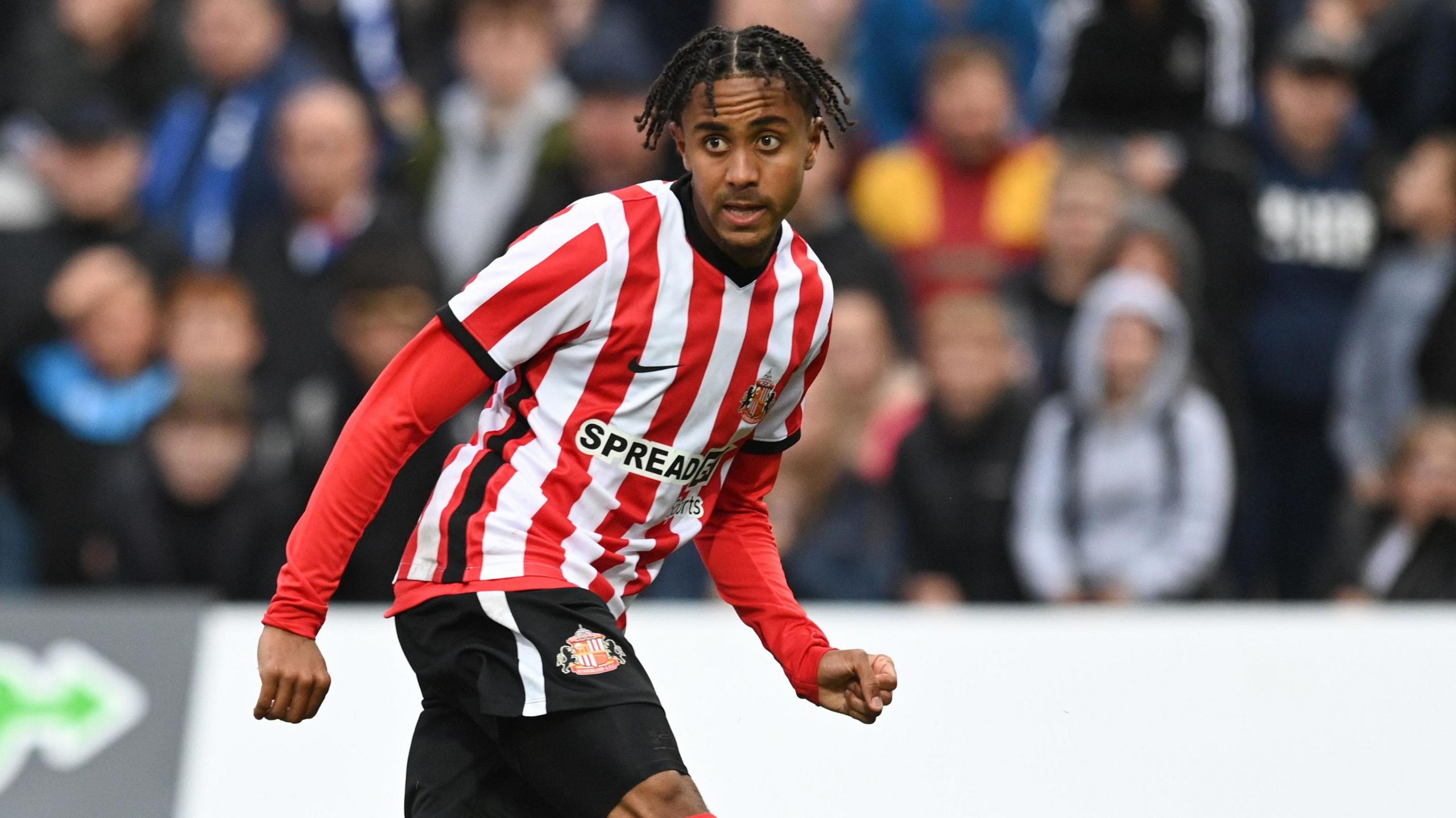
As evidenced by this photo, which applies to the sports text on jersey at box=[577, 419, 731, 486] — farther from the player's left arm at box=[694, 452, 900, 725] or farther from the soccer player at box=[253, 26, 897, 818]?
the player's left arm at box=[694, 452, 900, 725]

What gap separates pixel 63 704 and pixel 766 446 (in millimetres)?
2490

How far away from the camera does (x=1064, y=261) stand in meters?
6.54

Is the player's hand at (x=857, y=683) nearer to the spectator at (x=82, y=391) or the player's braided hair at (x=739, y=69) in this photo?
the player's braided hair at (x=739, y=69)

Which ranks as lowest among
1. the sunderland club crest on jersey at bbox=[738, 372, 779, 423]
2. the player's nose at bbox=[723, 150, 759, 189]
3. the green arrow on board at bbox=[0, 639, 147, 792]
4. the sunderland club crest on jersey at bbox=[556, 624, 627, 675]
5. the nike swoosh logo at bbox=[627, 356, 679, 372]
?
the green arrow on board at bbox=[0, 639, 147, 792]

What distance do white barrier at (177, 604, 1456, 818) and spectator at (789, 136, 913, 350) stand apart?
1649mm

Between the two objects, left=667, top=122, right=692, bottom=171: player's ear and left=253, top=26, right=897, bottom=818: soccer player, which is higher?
left=667, top=122, right=692, bottom=171: player's ear

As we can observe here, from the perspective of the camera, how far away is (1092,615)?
520 centimetres

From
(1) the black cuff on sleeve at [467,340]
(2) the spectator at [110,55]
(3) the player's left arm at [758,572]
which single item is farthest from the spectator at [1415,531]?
(2) the spectator at [110,55]

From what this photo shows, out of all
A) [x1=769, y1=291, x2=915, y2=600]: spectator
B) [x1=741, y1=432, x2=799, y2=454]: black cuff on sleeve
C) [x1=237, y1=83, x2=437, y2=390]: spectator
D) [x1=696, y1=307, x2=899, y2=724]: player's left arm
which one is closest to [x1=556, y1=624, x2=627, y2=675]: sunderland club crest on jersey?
[x1=696, y1=307, x2=899, y2=724]: player's left arm

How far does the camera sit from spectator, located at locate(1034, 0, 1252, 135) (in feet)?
23.5

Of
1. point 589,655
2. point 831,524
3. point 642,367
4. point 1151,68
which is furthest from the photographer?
point 1151,68

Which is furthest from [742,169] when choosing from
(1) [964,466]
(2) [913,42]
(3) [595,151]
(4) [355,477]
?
(2) [913,42]

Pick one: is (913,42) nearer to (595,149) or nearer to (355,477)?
(595,149)

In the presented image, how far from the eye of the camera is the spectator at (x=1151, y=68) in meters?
7.16
